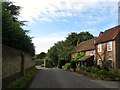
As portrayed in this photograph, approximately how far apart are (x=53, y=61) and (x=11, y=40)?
278 ft

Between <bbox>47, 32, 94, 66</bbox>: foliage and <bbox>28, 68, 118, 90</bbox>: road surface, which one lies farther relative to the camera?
<bbox>47, 32, 94, 66</bbox>: foliage

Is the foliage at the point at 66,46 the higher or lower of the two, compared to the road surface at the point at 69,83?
higher

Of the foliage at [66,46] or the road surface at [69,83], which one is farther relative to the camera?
the foliage at [66,46]

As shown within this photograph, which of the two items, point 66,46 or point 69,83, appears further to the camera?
point 66,46

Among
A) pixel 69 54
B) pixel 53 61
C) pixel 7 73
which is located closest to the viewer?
pixel 7 73

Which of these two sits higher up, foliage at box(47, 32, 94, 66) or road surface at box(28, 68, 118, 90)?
foliage at box(47, 32, 94, 66)

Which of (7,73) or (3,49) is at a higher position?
(3,49)

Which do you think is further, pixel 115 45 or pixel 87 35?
pixel 87 35

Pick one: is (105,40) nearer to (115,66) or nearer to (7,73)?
(115,66)

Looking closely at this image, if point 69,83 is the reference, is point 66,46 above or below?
above

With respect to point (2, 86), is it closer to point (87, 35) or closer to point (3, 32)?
point (3, 32)

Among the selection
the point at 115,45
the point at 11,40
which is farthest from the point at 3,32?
the point at 115,45

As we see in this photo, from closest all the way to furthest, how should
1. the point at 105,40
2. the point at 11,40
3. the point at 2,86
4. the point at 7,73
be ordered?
the point at 2,86, the point at 7,73, the point at 11,40, the point at 105,40

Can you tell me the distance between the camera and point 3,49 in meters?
17.8
